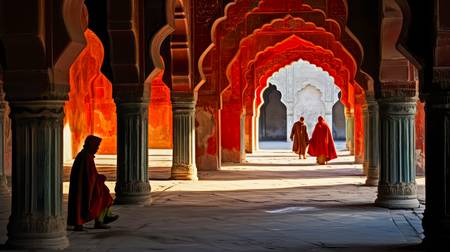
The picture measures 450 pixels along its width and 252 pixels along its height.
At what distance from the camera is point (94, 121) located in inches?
1006

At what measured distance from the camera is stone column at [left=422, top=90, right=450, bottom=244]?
21.9ft

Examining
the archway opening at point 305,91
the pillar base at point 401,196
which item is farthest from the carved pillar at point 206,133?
the archway opening at point 305,91

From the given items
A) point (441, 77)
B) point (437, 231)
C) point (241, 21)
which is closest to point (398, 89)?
point (441, 77)

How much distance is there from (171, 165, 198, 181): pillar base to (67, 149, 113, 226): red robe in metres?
6.74

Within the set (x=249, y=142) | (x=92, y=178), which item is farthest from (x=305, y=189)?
(x=249, y=142)

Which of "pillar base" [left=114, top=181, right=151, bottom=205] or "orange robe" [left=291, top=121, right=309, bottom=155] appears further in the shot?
"orange robe" [left=291, top=121, right=309, bottom=155]

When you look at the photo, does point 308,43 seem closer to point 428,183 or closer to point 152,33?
point 152,33

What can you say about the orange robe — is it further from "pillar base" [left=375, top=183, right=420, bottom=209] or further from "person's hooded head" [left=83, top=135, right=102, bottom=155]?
"person's hooded head" [left=83, top=135, right=102, bottom=155]

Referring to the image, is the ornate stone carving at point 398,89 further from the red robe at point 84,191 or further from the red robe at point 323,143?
the red robe at point 323,143

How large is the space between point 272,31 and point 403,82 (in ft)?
41.0

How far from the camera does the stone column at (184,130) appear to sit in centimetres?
1499

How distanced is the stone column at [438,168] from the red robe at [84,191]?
363 centimetres

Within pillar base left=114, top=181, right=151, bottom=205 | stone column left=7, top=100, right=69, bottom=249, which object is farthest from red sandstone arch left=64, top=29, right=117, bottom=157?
stone column left=7, top=100, right=69, bottom=249

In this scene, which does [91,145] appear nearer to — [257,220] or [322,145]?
[257,220]
